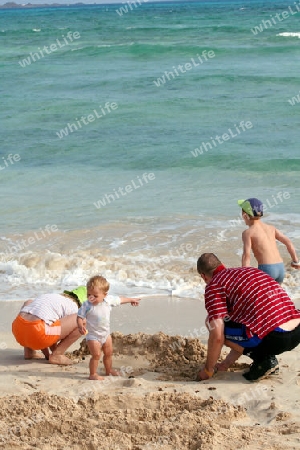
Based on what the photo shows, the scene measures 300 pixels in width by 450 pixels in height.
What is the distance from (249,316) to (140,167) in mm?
8698

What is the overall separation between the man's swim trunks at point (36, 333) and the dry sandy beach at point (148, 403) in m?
0.19

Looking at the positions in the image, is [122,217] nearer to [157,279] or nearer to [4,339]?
[157,279]

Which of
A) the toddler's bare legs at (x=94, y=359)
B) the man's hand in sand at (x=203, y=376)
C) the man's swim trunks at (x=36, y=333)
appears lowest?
the man's hand in sand at (x=203, y=376)

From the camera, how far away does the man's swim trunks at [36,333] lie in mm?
5250

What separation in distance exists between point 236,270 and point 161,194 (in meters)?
6.55

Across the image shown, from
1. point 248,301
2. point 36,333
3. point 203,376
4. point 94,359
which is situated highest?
point 36,333

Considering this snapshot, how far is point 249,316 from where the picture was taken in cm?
477

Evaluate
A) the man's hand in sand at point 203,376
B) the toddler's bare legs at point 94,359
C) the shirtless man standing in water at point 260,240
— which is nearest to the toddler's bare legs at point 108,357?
the toddler's bare legs at point 94,359

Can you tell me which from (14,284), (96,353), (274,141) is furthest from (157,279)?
(274,141)

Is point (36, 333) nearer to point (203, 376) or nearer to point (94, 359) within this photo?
point (94, 359)

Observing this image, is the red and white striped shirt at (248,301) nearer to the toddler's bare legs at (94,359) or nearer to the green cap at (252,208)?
the toddler's bare legs at (94,359)

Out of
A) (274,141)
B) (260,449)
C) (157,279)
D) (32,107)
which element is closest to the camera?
(260,449)

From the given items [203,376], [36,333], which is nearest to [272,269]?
[203,376]

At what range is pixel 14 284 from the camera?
301 inches
